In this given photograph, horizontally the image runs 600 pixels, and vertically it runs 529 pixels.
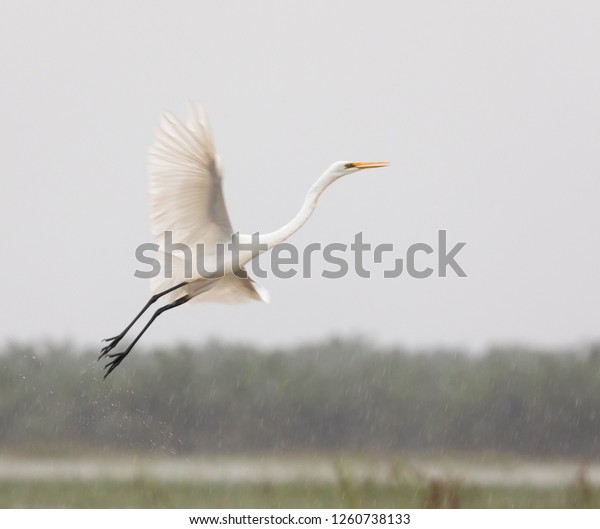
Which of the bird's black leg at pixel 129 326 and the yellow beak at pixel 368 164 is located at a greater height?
the yellow beak at pixel 368 164

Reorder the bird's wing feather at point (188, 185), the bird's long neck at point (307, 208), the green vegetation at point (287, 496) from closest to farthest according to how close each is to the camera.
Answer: the bird's wing feather at point (188, 185) < the bird's long neck at point (307, 208) < the green vegetation at point (287, 496)

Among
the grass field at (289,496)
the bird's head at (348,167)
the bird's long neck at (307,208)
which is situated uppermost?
the bird's head at (348,167)

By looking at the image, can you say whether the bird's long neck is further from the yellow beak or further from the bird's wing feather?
the bird's wing feather

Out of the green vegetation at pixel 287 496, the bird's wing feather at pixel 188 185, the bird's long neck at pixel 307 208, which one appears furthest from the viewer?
the green vegetation at pixel 287 496

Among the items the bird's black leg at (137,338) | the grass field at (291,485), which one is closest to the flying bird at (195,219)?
the bird's black leg at (137,338)

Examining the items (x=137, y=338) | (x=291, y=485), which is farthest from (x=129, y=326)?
(x=291, y=485)

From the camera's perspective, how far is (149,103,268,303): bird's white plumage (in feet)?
16.2

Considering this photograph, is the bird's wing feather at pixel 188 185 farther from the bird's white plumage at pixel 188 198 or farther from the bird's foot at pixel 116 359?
the bird's foot at pixel 116 359

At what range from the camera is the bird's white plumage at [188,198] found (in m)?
4.93

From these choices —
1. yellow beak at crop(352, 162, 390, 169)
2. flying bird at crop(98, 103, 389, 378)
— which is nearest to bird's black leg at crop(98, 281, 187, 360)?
flying bird at crop(98, 103, 389, 378)

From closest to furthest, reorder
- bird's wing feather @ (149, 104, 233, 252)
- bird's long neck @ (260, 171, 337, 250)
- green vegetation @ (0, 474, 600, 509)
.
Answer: bird's wing feather @ (149, 104, 233, 252) → bird's long neck @ (260, 171, 337, 250) → green vegetation @ (0, 474, 600, 509)

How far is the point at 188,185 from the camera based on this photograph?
509cm
